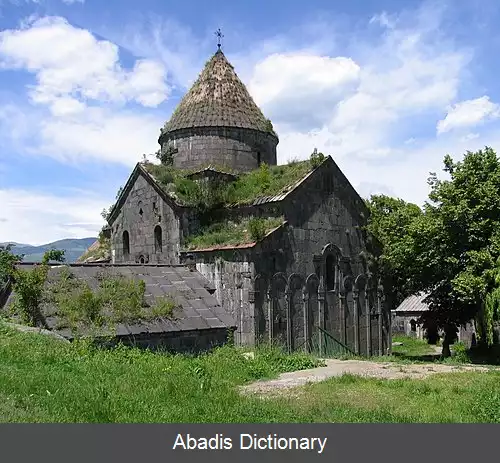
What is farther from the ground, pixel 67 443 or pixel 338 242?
pixel 338 242

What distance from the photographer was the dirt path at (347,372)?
7.68 m

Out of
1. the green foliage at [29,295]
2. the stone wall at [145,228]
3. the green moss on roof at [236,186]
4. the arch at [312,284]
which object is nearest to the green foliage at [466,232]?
the arch at [312,284]

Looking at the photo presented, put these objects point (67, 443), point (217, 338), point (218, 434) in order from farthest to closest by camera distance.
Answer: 1. point (217, 338)
2. point (218, 434)
3. point (67, 443)

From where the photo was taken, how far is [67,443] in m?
3.75

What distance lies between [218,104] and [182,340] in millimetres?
8575

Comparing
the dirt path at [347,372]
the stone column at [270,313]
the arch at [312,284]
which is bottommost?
the dirt path at [347,372]

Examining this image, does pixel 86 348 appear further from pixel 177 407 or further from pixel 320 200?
pixel 320 200

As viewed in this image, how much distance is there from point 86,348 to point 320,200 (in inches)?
298

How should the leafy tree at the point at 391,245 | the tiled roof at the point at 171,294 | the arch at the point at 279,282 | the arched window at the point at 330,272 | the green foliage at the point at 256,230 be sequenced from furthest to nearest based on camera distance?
the leafy tree at the point at 391,245 < the arched window at the point at 330,272 < the arch at the point at 279,282 < the green foliage at the point at 256,230 < the tiled roof at the point at 171,294

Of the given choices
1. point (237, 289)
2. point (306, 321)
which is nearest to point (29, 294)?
point (237, 289)

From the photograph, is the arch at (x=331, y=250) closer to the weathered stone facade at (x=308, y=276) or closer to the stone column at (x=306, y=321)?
the weathered stone facade at (x=308, y=276)

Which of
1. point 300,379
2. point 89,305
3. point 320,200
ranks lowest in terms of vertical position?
point 300,379

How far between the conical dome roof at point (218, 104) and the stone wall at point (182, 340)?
7261 millimetres

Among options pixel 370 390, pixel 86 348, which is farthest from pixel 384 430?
pixel 86 348
